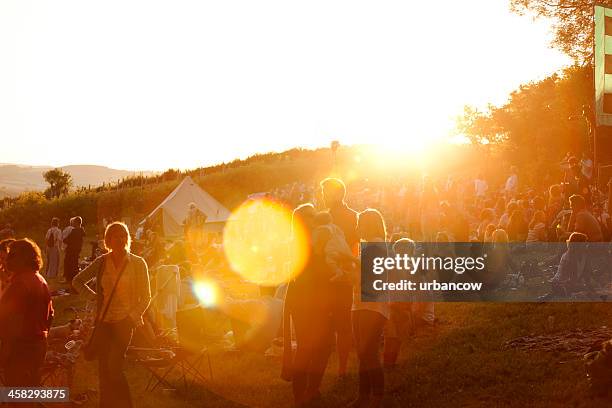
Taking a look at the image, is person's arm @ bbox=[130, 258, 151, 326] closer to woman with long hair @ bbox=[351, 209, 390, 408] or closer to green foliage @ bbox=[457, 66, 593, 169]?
woman with long hair @ bbox=[351, 209, 390, 408]

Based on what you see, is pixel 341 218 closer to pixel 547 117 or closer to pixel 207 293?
pixel 207 293

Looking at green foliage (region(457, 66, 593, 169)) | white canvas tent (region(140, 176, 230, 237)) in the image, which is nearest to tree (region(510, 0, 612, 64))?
green foliage (region(457, 66, 593, 169))

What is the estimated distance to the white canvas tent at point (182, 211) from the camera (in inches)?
1410

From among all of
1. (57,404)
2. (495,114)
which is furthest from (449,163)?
(57,404)

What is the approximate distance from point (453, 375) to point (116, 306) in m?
4.63

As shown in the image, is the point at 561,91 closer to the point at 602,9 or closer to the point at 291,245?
the point at 602,9

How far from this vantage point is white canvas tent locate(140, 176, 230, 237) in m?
35.8

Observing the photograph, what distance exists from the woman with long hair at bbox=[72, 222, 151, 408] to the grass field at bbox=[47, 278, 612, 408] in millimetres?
2013

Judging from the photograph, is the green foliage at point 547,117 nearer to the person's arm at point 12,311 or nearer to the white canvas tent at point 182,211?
the white canvas tent at point 182,211

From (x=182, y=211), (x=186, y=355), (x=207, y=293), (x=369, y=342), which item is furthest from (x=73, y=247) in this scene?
(x=369, y=342)

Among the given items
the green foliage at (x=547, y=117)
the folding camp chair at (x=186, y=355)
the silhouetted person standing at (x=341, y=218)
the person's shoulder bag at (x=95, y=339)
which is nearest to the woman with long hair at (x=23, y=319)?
the person's shoulder bag at (x=95, y=339)

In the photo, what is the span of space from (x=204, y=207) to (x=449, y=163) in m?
34.4

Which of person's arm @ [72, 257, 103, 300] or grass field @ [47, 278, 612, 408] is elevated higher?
person's arm @ [72, 257, 103, 300]

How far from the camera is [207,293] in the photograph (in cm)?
1312
